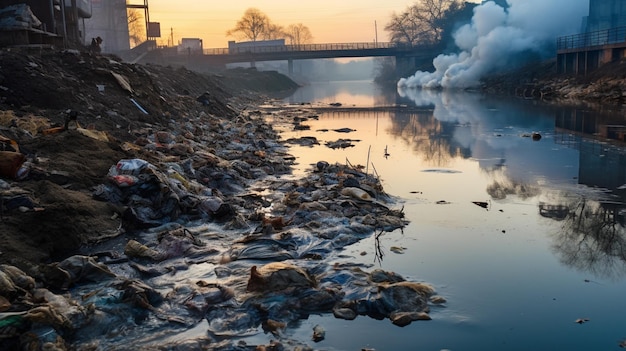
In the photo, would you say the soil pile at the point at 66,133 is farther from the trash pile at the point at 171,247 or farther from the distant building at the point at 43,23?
the distant building at the point at 43,23

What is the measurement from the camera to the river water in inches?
152

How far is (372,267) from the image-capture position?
16.7 ft

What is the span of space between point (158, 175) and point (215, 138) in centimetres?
569

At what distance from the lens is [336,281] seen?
466cm

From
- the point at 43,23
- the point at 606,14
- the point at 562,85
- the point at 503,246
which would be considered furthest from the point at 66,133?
the point at 606,14

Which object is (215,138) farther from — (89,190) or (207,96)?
(207,96)

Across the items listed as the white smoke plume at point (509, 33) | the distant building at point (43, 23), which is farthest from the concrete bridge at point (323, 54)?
the distant building at point (43, 23)

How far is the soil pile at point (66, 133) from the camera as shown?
17.2 feet

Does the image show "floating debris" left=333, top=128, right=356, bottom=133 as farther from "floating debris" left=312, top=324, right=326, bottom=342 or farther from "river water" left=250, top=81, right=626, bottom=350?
"floating debris" left=312, top=324, right=326, bottom=342

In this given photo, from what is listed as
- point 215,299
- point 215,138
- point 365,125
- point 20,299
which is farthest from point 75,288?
point 365,125

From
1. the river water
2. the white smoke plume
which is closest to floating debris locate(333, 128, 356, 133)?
the river water

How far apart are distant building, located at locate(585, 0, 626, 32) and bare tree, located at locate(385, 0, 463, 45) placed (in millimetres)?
30720

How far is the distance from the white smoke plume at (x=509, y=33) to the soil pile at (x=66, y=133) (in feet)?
109

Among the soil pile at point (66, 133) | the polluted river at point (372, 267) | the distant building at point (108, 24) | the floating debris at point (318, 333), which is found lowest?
the floating debris at point (318, 333)
